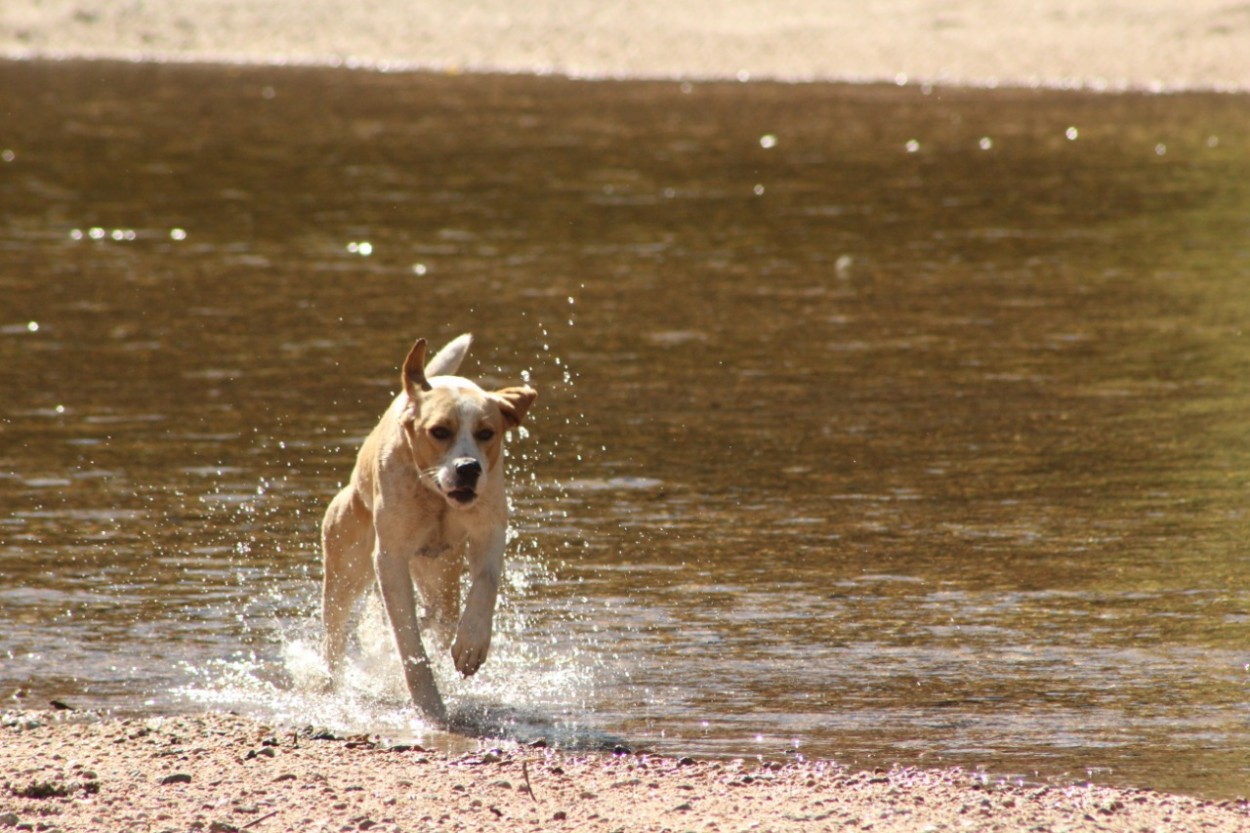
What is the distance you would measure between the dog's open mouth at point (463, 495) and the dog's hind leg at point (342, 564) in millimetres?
969

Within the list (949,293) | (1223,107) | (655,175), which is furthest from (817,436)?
(1223,107)

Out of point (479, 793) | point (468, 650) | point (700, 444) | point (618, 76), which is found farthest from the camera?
point (618, 76)

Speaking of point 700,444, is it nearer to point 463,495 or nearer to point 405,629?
point 405,629

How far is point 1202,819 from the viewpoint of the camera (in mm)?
6445

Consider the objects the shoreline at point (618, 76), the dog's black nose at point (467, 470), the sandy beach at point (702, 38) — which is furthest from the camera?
the sandy beach at point (702, 38)

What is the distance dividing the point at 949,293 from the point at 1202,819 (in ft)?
39.9

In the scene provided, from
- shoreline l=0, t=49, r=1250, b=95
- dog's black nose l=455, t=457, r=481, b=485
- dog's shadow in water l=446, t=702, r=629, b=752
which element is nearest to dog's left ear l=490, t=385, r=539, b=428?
dog's black nose l=455, t=457, r=481, b=485

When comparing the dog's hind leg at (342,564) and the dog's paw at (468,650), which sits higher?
the dog's hind leg at (342,564)

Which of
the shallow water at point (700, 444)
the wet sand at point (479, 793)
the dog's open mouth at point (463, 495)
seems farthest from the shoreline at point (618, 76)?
the wet sand at point (479, 793)

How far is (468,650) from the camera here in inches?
301

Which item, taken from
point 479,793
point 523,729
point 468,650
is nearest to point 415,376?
point 468,650

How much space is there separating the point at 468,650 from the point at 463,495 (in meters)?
0.61

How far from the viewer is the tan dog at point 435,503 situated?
752 centimetres

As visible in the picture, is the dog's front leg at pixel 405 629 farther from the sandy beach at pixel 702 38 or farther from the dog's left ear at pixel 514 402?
the sandy beach at pixel 702 38
